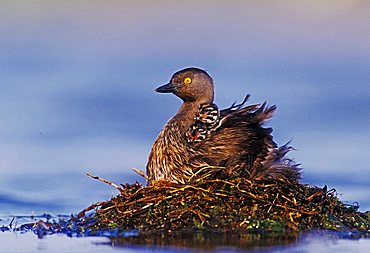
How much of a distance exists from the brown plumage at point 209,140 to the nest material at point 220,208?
357 mm

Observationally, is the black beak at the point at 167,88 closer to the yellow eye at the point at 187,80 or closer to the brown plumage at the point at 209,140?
the brown plumage at the point at 209,140

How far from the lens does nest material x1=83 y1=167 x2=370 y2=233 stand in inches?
437

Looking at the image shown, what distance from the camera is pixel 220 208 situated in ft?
36.7

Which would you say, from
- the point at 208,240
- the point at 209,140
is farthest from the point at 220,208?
the point at 209,140

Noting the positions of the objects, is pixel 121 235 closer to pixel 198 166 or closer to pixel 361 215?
pixel 198 166

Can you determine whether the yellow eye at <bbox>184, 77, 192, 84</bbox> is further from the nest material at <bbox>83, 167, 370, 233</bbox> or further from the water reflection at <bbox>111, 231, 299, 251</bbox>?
the water reflection at <bbox>111, 231, 299, 251</bbox>

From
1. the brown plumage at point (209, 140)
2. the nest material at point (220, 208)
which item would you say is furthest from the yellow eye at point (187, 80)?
the nest material at point (220, 208)

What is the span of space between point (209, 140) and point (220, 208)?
1.42 meters

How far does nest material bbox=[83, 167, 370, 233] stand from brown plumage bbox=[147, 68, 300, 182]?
0.36 meters

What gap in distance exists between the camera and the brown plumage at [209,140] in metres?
12.1

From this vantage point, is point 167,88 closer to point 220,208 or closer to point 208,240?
point 220,208

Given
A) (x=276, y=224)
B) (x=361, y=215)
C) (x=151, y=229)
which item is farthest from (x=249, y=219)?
(x=361, y=215)

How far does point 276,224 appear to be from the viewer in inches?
435

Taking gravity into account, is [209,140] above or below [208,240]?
above
